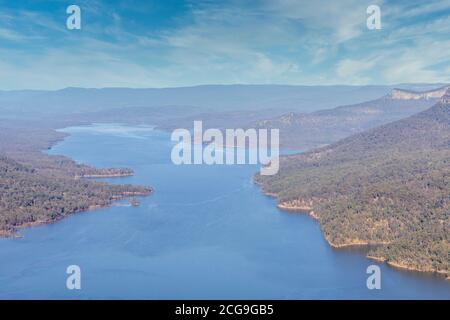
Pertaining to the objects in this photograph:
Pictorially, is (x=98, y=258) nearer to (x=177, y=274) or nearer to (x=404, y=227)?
(x=177, y=274)

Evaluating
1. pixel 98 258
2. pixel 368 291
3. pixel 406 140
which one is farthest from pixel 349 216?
pixel 406 140

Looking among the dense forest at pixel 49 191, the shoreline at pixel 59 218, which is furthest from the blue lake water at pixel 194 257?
the dense forest at pixel 49 191

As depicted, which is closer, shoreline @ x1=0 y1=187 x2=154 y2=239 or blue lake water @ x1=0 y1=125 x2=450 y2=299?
blue lake water @ x1=0 y1=125 x2=450 y2=299

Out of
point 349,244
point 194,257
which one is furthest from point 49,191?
point 349,244

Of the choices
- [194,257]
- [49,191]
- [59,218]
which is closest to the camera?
[194,257]

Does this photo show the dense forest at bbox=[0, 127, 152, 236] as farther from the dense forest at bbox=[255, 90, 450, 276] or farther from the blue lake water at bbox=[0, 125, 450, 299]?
the dense forest at bbox=[255, 90, 450, 276]

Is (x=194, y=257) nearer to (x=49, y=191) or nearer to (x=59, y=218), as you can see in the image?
(x=59, y=218)

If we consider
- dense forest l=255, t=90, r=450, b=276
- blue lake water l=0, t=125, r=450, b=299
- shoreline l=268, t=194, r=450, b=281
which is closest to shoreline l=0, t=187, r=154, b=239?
blue lake water l=0, t=125, r=450, b=299
